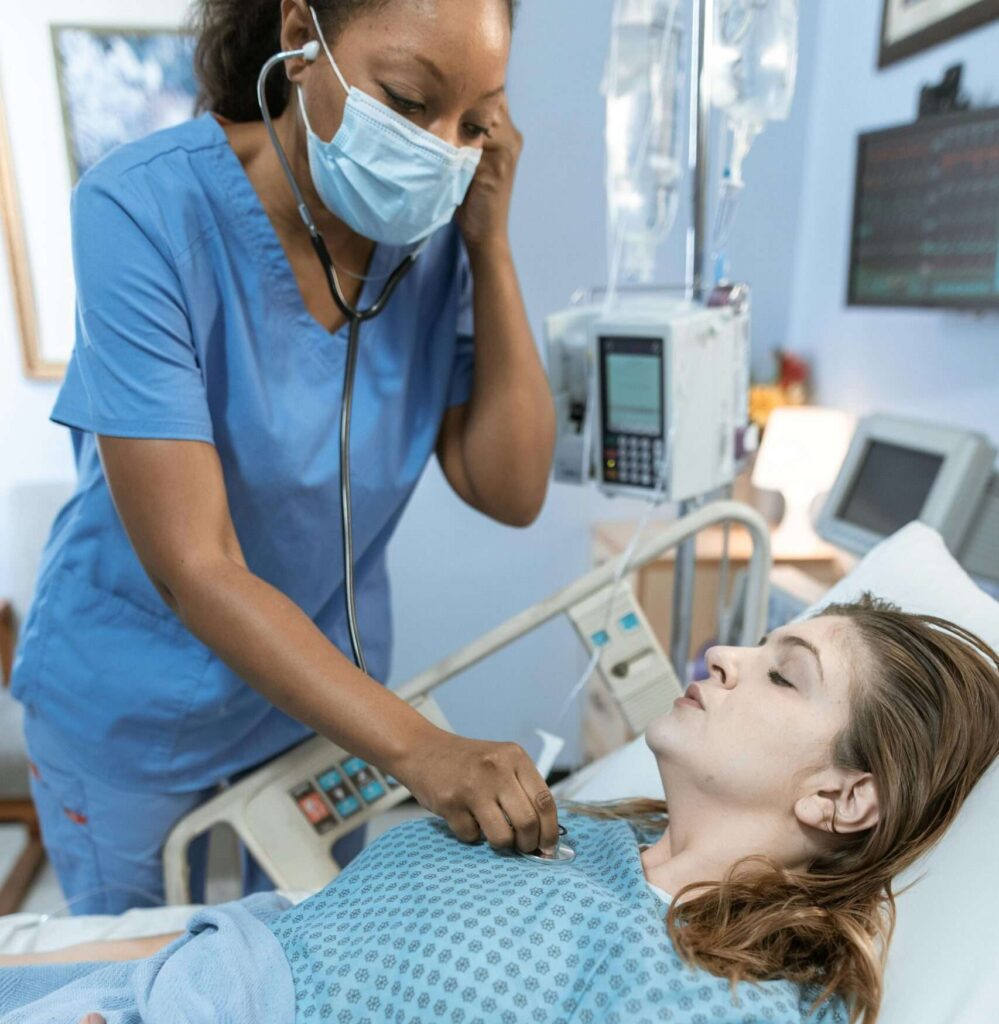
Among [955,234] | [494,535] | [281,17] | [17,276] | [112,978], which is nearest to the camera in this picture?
[112,978]

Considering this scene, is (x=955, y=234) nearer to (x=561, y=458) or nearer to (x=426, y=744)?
(x=561, y=458)

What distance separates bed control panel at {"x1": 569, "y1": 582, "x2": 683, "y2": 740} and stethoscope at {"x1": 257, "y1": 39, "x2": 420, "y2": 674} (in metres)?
0.38

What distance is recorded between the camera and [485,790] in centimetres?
84

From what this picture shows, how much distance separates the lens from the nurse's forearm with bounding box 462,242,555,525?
48.0 inches

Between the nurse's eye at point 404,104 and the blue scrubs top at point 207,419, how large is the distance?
23cm

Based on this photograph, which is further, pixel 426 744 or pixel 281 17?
pixel 281 17

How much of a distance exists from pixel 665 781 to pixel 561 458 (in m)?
0.61

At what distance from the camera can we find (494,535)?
8.25 ft

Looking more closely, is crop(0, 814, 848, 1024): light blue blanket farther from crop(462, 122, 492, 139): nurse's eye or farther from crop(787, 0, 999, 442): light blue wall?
crop(787, 0, 999, 442): light blue wall

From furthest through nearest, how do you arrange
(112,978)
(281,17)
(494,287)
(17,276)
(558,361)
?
(17,276), (558,361), (494,287), (281,17), (112,978)

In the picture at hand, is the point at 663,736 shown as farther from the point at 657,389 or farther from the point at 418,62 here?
the point at 418,62

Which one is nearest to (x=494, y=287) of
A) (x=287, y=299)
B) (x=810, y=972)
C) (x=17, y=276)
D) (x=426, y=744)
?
(x=287, y=299)

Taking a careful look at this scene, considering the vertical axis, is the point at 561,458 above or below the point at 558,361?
below

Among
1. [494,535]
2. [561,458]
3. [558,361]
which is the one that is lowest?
[494,535]
